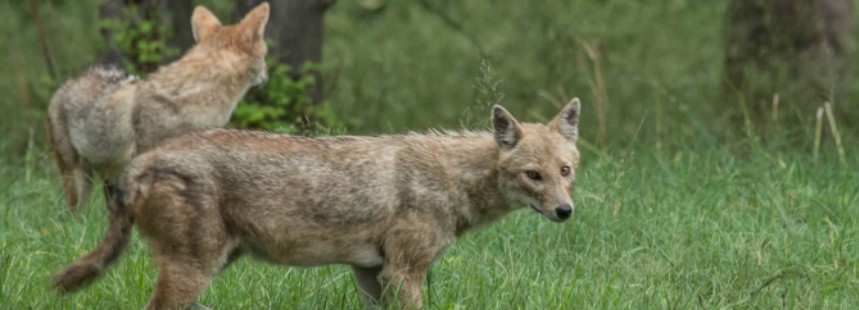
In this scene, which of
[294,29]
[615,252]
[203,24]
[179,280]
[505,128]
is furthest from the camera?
[294,29]

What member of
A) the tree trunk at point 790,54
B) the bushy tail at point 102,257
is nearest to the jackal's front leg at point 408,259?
the bushy tail at point 102,257

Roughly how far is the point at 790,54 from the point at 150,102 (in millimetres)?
5280

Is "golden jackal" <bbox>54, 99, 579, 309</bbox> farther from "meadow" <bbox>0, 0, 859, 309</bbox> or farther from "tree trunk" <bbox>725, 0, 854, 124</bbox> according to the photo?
"tree trunk" <bbox>725, 0, 854, 124</bbox>

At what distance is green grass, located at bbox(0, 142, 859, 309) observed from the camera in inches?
254

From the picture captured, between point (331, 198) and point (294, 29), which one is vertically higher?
point (331, 198)

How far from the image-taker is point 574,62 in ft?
43.7

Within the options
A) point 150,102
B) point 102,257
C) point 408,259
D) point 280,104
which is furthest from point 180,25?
point 408,259

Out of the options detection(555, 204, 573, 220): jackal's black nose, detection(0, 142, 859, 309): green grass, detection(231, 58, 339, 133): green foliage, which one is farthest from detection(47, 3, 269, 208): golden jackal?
detection(555, 204, 573, 220): jackal's black nose

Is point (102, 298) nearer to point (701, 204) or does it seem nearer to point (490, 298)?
point (490, 298)

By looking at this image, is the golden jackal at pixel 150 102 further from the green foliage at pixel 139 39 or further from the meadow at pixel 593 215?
the green foliage at pixel 139 39

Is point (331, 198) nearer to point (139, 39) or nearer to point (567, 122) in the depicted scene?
point (567, 122)

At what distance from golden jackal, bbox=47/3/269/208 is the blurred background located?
50 cm

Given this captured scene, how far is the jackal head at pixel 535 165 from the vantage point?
6293 mm

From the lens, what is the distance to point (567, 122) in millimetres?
6703
